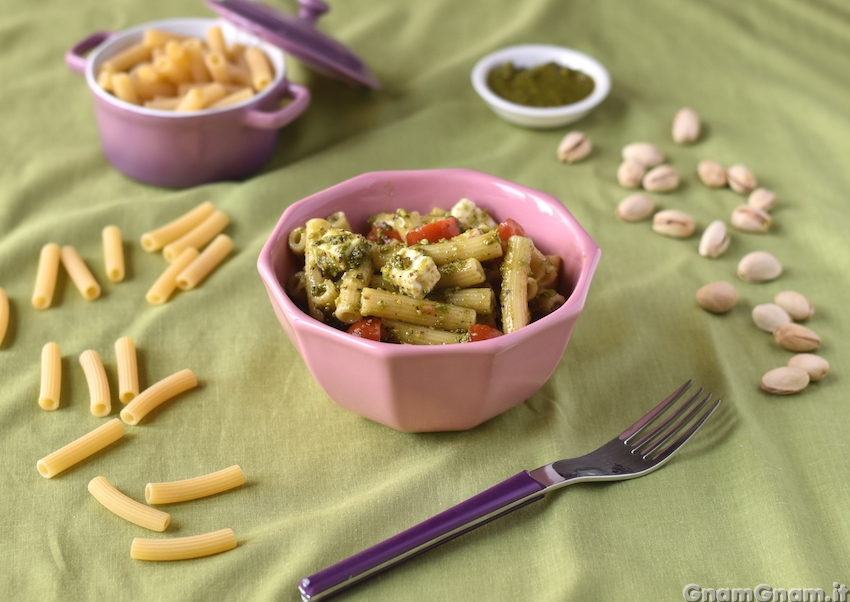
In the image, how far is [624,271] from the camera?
243cm

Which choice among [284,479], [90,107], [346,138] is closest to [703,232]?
[346,138]

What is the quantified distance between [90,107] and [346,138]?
37.0 inches

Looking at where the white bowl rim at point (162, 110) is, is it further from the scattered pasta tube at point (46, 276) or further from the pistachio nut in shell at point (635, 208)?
the pistachio nut in shell at point (635, 208)

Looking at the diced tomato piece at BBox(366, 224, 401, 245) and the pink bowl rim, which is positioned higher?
the pink bowl rim

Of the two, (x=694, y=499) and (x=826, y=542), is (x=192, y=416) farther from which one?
(x=826, y=542)

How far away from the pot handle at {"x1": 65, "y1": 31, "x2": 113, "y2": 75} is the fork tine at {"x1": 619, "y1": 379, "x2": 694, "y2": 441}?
2055 millimetres

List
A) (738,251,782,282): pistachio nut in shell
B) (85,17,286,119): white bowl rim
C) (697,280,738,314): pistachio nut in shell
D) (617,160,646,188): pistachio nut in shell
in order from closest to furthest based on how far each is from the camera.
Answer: (697,280,738,314): pistachio nut in shell
(738,251,782,282): pistachio nut in shell
(85,17,286,119): white bowl rim
(617,160,646,188): pistachio nut in shell

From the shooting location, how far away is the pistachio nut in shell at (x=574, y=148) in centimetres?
288

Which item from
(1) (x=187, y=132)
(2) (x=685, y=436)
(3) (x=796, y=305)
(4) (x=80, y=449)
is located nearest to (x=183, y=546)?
(4) (x=80, y=449)

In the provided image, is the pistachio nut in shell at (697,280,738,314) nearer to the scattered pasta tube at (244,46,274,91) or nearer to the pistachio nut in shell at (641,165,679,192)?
the pistachio nut in shell at (641,165,679,192)

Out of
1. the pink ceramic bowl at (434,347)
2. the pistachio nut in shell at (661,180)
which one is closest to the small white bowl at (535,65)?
the pistachio nut in shell at (661,180)

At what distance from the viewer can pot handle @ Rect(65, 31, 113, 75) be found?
279cm

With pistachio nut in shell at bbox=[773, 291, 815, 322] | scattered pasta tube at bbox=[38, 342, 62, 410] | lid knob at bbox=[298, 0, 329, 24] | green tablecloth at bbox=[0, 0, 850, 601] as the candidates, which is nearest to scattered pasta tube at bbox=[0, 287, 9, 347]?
green tablecloth at bbox=[0, 0, 850, 601]

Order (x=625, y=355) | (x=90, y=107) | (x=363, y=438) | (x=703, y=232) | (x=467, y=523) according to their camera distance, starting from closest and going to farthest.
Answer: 1. (x=467, y=523)
2. (x=363, y=438)
3. (x=625, y=355)
4. (x=703, y=232)
5. (x=90, y=107)
